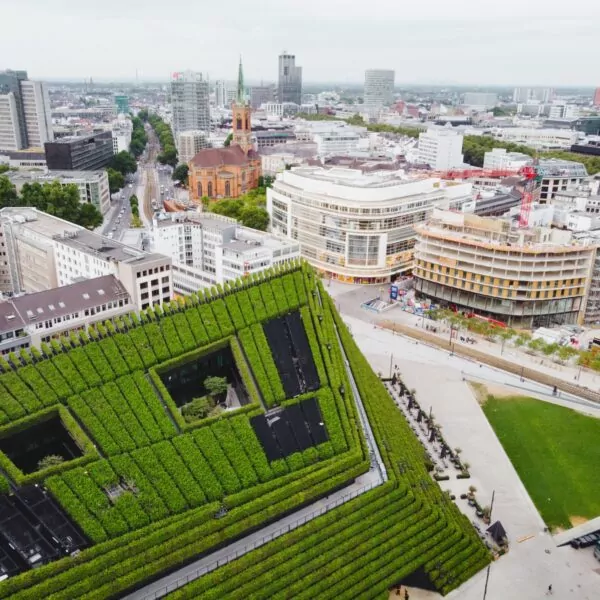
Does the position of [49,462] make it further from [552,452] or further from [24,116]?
[24,116]

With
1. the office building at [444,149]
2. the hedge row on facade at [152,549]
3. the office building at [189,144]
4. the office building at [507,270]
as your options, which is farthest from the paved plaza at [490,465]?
the office building at [189,144]

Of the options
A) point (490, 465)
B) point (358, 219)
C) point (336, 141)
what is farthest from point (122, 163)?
point (490, 465)

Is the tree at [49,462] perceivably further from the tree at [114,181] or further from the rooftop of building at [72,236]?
the tree at [114,181]

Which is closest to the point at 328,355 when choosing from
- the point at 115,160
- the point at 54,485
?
the point at 54,485

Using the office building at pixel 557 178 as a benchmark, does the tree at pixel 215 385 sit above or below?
below

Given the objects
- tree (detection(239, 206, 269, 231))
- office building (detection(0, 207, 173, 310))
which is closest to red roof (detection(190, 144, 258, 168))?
tree (detection(239, 206, 269, 231))

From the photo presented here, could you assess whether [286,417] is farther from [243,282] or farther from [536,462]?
[536,462]

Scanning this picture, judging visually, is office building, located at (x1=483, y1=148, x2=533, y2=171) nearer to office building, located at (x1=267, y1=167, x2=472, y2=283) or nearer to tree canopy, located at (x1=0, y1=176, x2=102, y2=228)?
office building, located at (x1=267, y1=167, x2=472, y2=283)
